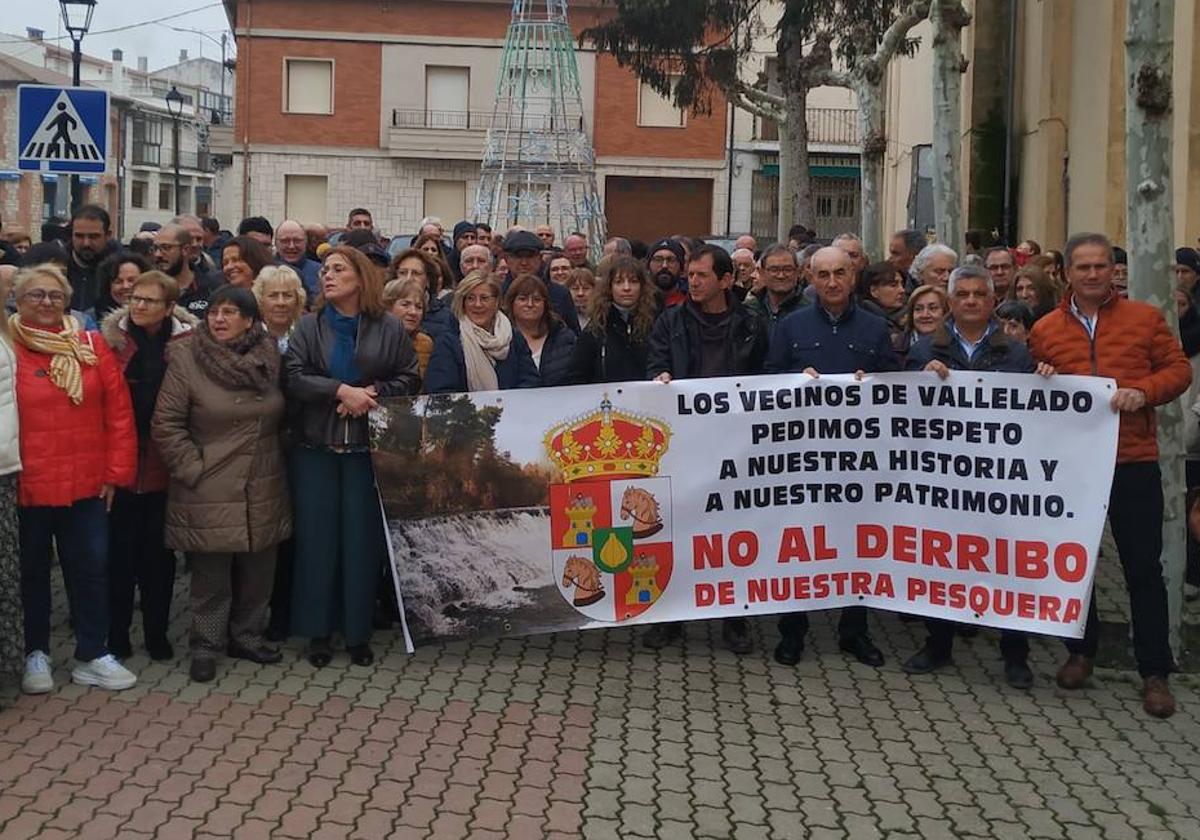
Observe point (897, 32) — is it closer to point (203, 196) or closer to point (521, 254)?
point (521, 254)

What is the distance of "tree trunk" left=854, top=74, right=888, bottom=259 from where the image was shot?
17078 millimetres

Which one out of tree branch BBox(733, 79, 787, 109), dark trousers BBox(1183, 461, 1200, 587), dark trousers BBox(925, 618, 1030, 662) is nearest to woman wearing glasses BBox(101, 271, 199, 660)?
dark trousers BBox(925, 618, 1030, 662)

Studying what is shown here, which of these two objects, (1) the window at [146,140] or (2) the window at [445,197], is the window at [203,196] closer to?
(1) the window at [146,140]

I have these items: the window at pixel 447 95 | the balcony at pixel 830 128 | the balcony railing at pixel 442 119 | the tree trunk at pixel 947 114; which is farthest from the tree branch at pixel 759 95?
the window at pixel 447 95

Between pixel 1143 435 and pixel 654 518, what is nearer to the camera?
pixel 1143 435

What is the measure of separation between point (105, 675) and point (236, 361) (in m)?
1.49

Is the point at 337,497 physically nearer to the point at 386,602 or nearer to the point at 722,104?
the point at 386,602

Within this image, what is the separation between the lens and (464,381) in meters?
7.16

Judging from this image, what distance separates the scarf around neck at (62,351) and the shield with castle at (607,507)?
2.09m

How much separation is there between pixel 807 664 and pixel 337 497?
2.39 m

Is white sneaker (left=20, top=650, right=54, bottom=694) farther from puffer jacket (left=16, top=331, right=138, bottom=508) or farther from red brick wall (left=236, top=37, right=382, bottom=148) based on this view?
red brick wall (left=236, top=37, right=382, bottom=148)

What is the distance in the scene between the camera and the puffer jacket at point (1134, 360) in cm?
640

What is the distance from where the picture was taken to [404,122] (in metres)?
46.2

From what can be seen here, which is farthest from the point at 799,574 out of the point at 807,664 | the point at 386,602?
the point at 386,602
